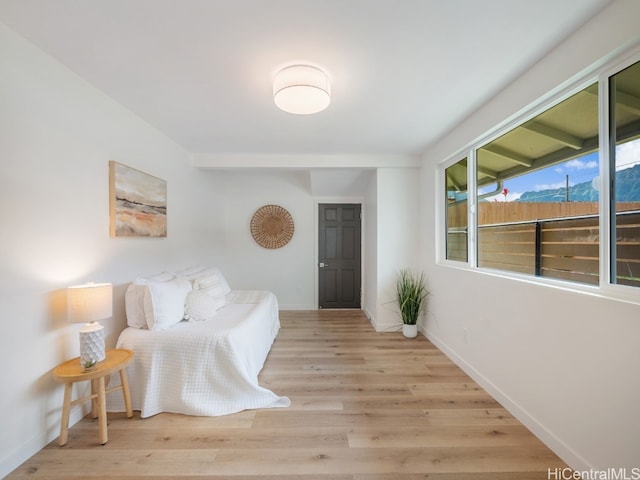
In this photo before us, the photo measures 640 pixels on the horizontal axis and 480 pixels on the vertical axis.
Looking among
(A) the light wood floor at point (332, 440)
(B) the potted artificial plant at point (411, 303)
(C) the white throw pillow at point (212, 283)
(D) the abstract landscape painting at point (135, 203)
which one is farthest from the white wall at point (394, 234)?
(D) the abstract landscape painting at point (135, 203)

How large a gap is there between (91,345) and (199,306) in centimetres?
79

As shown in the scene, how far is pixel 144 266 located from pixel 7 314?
1.14 meters

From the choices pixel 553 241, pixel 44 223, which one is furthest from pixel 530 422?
pixel 44 223

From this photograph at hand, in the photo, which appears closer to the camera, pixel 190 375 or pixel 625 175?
pixel 625 175

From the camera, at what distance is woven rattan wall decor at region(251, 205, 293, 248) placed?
189 inches

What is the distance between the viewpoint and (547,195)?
1767 mm

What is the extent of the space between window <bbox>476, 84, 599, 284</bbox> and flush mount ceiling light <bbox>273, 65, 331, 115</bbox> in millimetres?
1523

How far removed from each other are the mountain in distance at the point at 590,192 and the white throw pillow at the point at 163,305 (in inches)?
113

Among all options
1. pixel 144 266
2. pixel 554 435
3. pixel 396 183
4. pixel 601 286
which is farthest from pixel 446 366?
pixel 144 266

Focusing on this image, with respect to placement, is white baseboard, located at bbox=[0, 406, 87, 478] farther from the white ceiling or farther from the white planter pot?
the white planter pot

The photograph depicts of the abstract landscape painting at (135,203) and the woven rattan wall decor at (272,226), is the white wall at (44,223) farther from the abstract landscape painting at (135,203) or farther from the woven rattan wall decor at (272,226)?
the woven rattan wall decor at (272,226)

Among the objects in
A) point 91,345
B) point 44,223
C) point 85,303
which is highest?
point 44,223

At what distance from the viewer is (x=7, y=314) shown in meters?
1.42

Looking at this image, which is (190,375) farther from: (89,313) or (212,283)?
(212,283)
